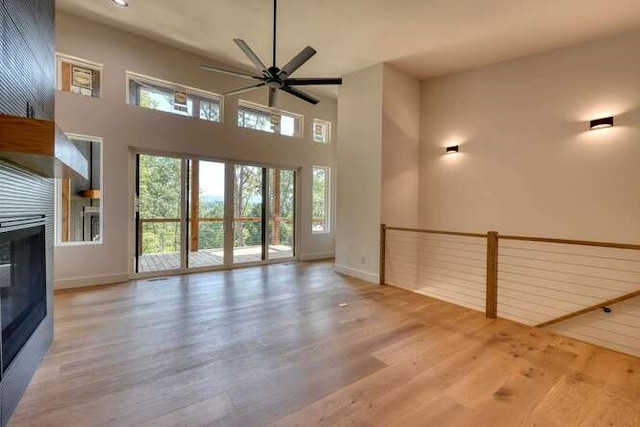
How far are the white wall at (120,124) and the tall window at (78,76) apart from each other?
0.10 m

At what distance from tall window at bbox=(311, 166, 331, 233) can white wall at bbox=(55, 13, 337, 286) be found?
191 centimetres

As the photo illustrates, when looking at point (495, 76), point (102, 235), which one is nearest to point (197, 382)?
point (102, 235)

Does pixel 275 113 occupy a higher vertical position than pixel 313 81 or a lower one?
higher

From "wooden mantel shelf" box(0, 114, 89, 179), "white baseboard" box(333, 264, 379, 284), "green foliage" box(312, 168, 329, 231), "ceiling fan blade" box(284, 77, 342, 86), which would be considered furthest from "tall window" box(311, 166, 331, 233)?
"wooden mantel shelf" box(0, 114, 89, 179)

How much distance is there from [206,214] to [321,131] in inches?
128

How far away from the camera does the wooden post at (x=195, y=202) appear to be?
537cm

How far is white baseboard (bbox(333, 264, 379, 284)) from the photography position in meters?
5.03

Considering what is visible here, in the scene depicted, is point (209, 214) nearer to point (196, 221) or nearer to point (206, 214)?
point (206, 214)

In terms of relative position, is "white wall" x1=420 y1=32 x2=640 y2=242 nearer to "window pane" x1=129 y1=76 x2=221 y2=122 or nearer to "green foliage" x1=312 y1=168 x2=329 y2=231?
"green foliage" x1=312 y1=168 x2=329 y2=231

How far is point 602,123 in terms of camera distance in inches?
154

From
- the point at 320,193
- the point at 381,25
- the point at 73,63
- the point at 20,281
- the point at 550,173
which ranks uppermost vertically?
the point at 381,25

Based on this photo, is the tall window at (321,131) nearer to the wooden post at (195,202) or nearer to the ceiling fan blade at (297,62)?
the wooden post at (195,202)

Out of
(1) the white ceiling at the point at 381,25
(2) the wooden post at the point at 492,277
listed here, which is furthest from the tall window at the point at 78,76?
(2) the wooden post at the point at 492,277

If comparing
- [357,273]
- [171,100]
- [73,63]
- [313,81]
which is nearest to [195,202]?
[171,100]
